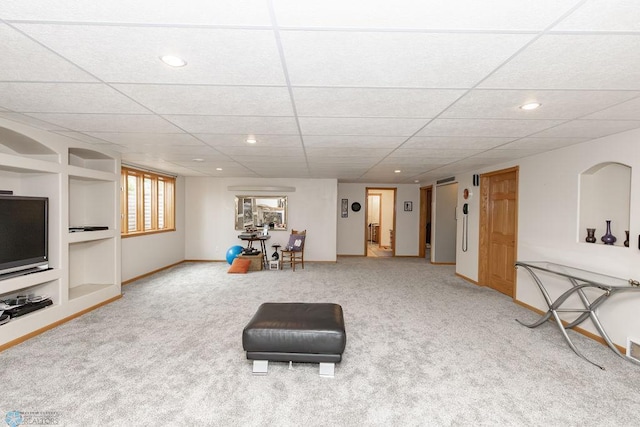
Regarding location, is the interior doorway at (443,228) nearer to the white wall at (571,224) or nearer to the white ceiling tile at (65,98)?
the white wall at (571,224)

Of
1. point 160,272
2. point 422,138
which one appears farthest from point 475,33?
point 160,272

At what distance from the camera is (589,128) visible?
2.79 m

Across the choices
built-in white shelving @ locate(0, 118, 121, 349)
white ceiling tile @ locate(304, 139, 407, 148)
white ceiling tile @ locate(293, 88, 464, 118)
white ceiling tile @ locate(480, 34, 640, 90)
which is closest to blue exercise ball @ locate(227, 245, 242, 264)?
built-in white shelving @ locate(0, 118, 121, 349)

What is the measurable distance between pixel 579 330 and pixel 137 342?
5018 millimetres

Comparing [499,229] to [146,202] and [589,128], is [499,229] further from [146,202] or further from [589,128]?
[146,202]

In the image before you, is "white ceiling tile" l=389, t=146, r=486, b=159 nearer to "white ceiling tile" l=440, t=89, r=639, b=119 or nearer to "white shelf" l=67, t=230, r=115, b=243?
"white ceiling tile" l=440, t=89, r=639, b=119

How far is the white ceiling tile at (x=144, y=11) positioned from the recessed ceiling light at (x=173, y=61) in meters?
0.29

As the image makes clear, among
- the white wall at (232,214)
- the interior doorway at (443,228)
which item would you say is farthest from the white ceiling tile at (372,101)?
the interior doorway at (443,228)

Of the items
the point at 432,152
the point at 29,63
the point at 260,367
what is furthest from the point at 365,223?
the point at 29,63

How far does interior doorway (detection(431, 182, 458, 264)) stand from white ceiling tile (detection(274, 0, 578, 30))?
6.79 metres

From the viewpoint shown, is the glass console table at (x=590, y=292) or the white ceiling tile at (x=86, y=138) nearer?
the glass console table at (x=590, y=292)

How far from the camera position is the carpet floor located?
196 cm

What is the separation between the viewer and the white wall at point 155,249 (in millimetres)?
5438

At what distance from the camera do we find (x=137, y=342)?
9.75 ft
